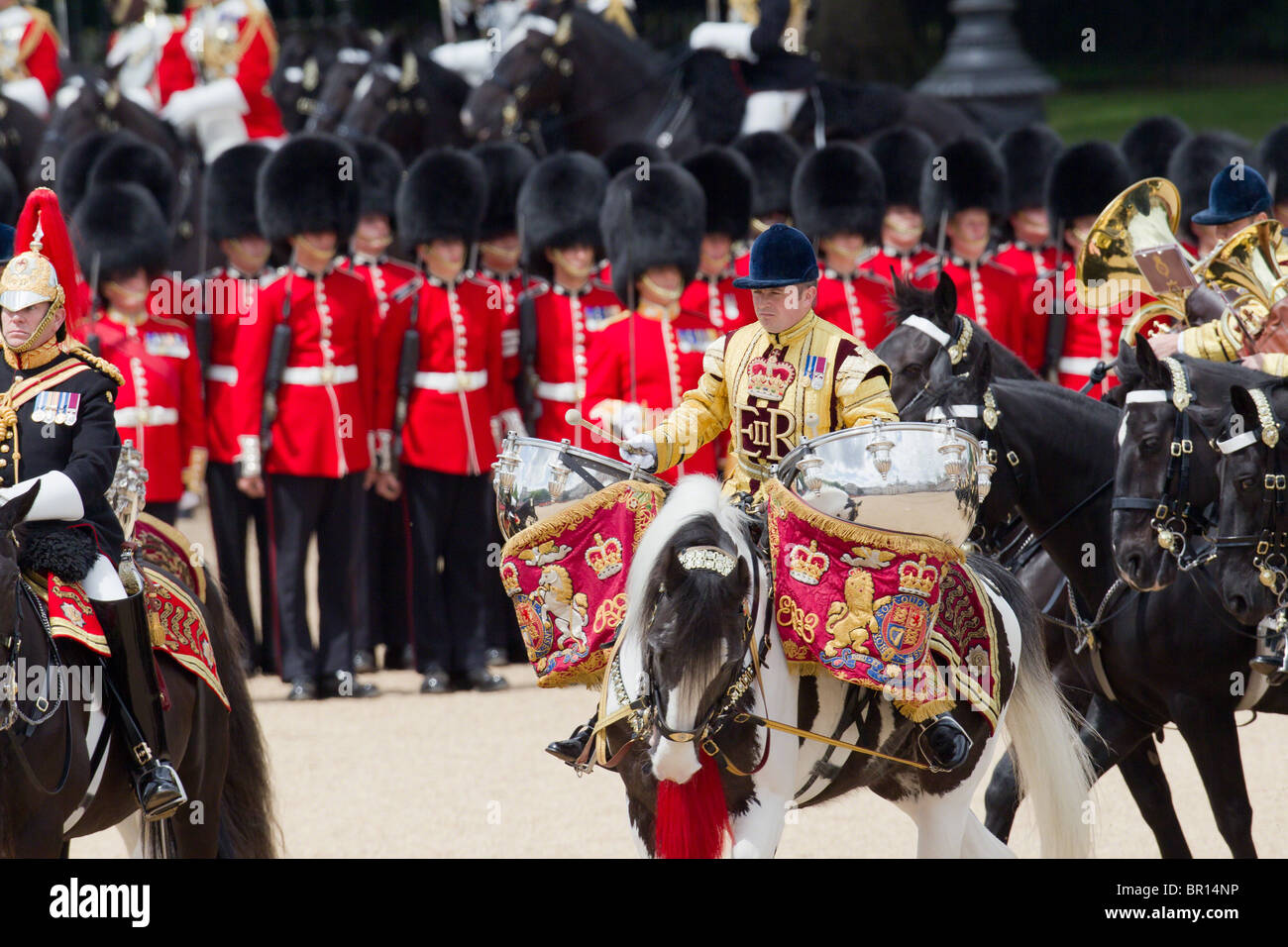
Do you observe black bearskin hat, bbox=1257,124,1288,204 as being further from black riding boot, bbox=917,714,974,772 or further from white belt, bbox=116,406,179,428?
black riding boot, bbox=917,714,974,772

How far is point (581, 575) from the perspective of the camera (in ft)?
14.0

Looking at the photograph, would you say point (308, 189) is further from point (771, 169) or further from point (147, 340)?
point (771, 169)

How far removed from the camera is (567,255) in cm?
842

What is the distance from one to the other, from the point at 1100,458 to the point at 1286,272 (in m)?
0.84

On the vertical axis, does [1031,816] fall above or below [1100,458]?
below

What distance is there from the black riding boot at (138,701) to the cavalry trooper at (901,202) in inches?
179

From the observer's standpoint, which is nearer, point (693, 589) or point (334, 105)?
point (693, 589)

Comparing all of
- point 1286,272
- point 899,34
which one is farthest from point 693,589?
point 899,34

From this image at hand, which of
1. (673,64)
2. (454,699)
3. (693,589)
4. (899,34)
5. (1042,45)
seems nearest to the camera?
(693,589)

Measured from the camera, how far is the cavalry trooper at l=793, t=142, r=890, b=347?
8500mm

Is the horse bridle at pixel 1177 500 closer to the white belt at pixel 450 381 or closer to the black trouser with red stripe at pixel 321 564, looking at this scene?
the white belt at pixel 450 381

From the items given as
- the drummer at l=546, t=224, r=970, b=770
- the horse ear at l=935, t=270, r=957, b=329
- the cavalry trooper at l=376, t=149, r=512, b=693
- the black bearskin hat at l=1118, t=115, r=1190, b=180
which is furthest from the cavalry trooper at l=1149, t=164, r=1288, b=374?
the black bearskin hat at l=1118, t=115, r=1190, b=180
